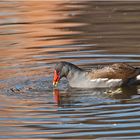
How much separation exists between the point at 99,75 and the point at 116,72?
30 cm

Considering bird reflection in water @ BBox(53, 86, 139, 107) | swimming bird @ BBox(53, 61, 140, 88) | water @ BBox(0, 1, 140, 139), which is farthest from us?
swimming bird @ BBox(53, 61, 140, 88)

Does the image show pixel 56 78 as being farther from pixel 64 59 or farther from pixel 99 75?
pixel 64 59

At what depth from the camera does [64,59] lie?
15211 mm

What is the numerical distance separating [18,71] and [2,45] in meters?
2.60

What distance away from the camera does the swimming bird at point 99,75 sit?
13.5 metres

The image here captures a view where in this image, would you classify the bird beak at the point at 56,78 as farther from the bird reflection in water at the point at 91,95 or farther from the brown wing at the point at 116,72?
the brown wing at the point at 116,72

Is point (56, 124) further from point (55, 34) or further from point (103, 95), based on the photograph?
point (55, 34)

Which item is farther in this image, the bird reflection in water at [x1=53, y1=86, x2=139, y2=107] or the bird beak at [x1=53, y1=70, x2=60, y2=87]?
the bird beak at [x1=53, y1=70, x2=60, y2=87]

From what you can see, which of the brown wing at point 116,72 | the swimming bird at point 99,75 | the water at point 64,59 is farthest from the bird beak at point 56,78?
the brown wing at point 116,72

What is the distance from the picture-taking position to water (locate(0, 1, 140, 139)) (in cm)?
1080

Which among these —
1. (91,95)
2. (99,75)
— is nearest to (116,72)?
(99,75)

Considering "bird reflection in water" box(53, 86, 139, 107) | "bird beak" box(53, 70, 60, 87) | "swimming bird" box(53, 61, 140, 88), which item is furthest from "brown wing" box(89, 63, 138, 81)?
"bird beak" box(53, 70, 60, 87)

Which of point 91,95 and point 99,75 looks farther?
point 99,75

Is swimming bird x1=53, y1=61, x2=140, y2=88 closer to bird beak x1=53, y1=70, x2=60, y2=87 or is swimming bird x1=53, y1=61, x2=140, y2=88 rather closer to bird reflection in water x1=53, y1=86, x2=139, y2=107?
bird beak x1=53, y1=70, x2=60, y2=87
